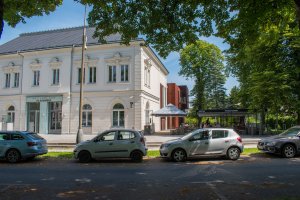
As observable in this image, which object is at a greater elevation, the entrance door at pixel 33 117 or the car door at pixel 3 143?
the entrance door at pixel 33 117

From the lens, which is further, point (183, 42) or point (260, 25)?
point (183, 42)

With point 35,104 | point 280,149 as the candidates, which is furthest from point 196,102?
point 280,149

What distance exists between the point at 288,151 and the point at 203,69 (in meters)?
33.6

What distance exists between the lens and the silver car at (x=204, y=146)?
1369 centimetres

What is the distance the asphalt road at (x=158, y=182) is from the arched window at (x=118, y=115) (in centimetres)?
1745

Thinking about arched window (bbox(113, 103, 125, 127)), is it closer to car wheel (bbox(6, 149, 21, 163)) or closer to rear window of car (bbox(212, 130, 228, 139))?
car wheel (bbox(6, 149, 21, 163))

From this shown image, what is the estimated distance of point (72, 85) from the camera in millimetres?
A: 31719

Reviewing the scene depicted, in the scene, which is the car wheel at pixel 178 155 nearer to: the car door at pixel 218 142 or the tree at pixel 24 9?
the car door at pixel 218 142

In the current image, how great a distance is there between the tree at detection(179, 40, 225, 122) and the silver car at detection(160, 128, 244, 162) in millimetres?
32758

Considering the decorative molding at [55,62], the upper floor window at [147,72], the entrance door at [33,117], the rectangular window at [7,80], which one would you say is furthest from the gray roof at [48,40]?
the entrance door at [33,117]

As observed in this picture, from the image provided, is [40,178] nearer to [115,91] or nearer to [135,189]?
[135,189]

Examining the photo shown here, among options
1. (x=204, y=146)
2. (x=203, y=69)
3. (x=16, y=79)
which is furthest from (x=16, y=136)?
(x=203, y=69)

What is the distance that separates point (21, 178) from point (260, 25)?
389 inches

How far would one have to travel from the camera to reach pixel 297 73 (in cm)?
2522
